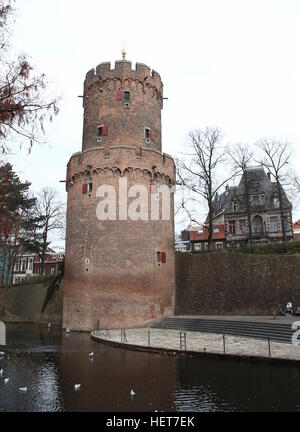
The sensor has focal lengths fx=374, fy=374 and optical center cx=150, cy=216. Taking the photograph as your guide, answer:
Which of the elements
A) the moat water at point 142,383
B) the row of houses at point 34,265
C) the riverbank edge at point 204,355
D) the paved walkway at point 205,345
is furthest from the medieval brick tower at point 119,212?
the row of houses at point 34,265

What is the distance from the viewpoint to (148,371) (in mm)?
11477

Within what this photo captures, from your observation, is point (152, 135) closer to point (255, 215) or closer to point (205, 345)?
point (205, 345)

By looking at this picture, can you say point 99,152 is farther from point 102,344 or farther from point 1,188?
point 1,188

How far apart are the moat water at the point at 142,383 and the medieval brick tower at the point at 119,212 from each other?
7.83 metres

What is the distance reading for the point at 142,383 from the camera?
10000 millimetres

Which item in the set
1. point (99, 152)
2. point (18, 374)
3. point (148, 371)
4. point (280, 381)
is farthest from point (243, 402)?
point (99, 152)

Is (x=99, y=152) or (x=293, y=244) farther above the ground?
(x=99, y=152)

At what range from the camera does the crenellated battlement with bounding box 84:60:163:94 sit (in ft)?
84.8

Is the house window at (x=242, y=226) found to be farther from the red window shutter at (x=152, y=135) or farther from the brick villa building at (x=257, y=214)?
the red window shutter at (x=152, y=135)

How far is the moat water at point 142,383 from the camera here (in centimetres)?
809

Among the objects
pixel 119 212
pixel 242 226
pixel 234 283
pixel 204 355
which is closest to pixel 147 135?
pixel 119 212

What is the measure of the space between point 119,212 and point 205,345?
10791 millimetres
